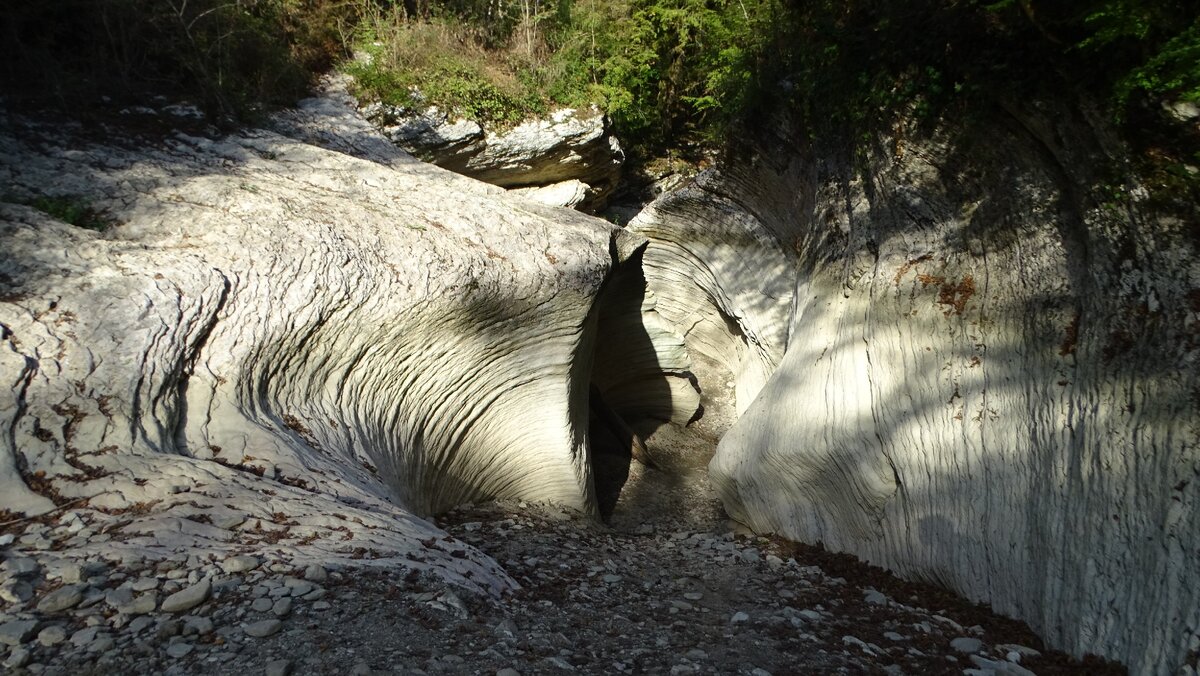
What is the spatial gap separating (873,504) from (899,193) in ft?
8.05

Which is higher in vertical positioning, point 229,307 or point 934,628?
point 229,307

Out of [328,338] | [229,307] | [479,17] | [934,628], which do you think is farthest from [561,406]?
[479,17]

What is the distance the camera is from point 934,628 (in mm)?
4379

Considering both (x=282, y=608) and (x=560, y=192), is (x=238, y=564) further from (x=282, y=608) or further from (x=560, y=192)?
(x=560, y=192)

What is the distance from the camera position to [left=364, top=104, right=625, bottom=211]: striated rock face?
11656mm

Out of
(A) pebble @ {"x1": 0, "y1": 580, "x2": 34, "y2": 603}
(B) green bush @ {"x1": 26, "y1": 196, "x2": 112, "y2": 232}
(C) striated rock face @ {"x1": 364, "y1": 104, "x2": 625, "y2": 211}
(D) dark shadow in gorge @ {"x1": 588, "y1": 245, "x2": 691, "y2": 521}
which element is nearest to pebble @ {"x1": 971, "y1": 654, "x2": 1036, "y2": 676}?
(A) pebble @ {"x1": 0, "y1": 580, "x2": 34, "y2": 603}

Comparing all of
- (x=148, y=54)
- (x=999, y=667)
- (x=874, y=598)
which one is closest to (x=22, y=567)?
(x=999, y=667)

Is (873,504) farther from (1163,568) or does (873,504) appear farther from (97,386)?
(97,386)

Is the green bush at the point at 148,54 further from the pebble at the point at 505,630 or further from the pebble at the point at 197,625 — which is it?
the pebble at the point at 505,630

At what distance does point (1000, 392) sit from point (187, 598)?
464 cm

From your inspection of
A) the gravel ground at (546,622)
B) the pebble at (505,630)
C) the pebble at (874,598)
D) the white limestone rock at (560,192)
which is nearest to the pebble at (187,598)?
the gravel ground at (546,622)

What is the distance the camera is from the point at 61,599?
271cm

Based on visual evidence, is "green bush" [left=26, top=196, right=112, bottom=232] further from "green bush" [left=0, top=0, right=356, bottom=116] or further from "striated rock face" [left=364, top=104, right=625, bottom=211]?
"striated rock face" [left=364, top=104, right=625, bottom=211]

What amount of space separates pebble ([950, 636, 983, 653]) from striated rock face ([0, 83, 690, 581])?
8.15ft
